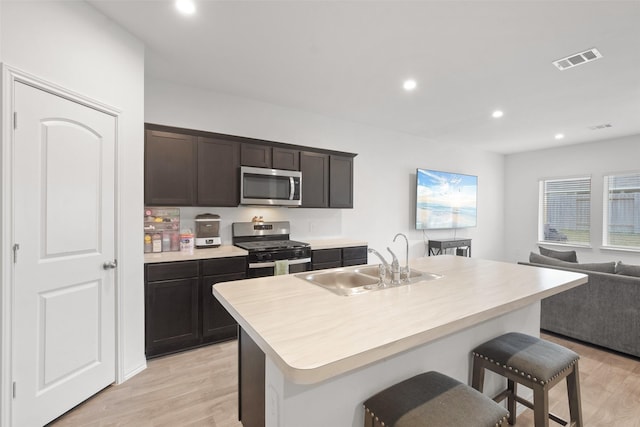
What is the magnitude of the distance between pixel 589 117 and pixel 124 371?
21.1 ft

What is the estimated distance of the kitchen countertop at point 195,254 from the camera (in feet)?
9.02

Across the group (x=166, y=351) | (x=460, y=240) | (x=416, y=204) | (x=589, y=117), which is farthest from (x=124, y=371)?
(x=589, y=117)

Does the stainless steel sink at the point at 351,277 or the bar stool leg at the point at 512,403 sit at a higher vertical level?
the stainless steel sink at the point at 351,277

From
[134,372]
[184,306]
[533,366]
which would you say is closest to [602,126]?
[533,366]

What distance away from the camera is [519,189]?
6871 mm

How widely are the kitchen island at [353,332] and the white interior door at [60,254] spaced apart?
1187mm

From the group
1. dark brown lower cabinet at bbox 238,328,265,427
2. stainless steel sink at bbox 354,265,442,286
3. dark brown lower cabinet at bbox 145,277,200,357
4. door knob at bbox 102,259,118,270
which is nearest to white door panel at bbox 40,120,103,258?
door knob at bbox 102,259,118,270

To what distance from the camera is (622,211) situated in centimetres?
534

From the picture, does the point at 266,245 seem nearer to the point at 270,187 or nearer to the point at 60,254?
the point at 270,187

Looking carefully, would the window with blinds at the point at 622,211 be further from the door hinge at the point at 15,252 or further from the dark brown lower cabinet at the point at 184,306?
the door hinge at the point at 15,252

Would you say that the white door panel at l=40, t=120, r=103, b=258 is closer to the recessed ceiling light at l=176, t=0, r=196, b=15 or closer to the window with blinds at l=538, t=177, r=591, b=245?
the recessed ceiling light at l=176, t=0, r=196, b=15

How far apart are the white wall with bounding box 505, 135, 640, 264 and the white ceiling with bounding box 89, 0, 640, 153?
1.61 meters

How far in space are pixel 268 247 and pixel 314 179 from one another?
3.98ft

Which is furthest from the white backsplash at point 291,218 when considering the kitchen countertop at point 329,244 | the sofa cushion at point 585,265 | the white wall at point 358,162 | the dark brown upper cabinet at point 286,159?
the sofa cushion at point 585,265
